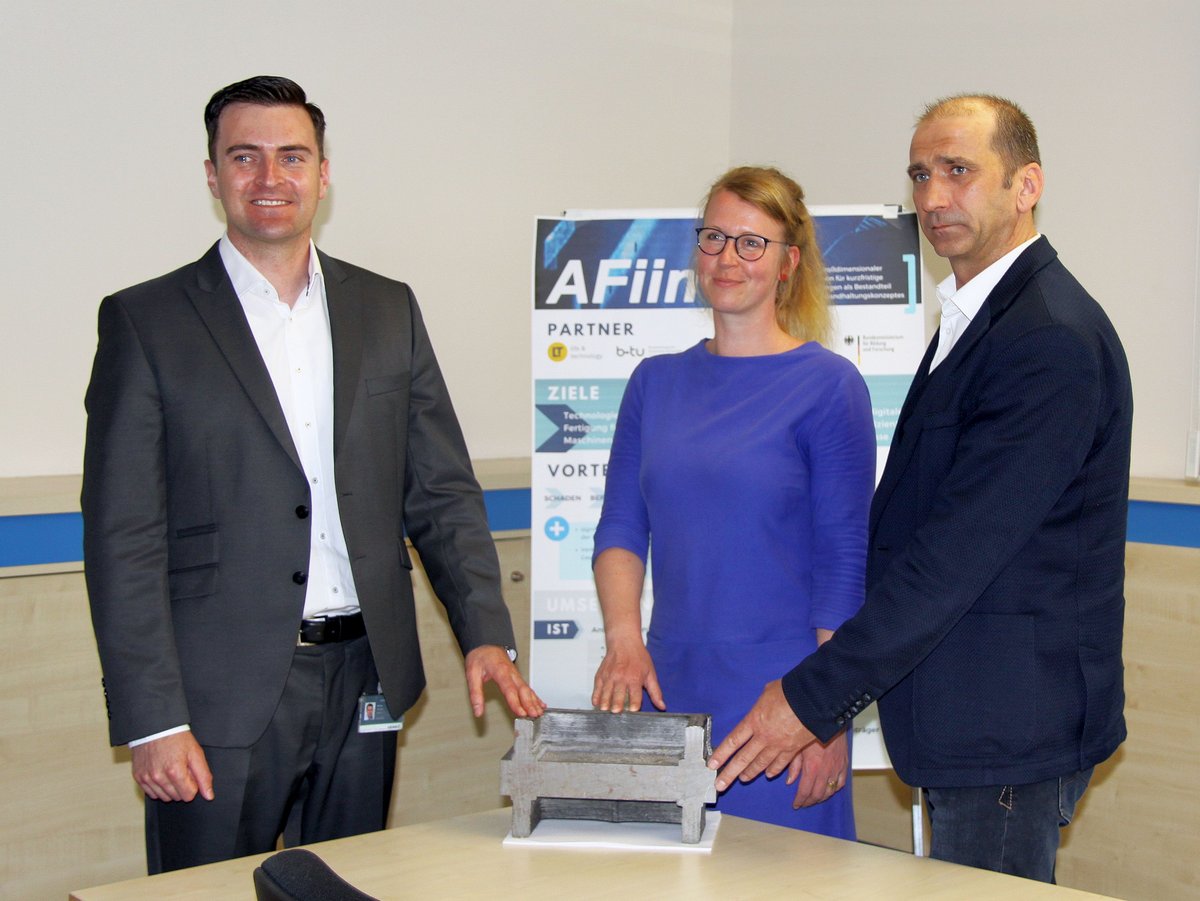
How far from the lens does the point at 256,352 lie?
241 centimetres

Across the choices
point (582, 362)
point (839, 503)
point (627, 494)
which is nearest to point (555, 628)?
point (582, 362)

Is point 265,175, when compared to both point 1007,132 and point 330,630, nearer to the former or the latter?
point 330,630

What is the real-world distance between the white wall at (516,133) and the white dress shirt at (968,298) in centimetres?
179

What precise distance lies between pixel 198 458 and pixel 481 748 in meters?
2.15

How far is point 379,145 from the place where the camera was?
163 inches

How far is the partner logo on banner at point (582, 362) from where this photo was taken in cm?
359

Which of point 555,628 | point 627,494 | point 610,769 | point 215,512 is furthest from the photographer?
point 555,628

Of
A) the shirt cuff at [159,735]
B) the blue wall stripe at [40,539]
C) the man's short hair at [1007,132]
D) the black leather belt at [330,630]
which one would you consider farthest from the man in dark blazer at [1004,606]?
the blue wall stripe at [40,539]

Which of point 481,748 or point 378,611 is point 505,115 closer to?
point 481,748

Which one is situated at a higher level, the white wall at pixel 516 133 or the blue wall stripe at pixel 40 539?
the white wall at pixel 516 133

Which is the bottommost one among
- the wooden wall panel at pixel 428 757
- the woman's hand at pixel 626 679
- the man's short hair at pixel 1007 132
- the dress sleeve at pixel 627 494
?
the wooden wall panel at pixel 428 757

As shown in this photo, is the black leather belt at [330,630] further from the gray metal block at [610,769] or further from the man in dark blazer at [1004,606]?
the man in dark blazer at [1004,606]

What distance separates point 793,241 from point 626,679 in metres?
Answer: 0.94

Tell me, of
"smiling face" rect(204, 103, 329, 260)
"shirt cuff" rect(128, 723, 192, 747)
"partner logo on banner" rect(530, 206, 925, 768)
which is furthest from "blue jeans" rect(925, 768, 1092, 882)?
"partner logo on banner" rect(530, 206, 925, 768)
